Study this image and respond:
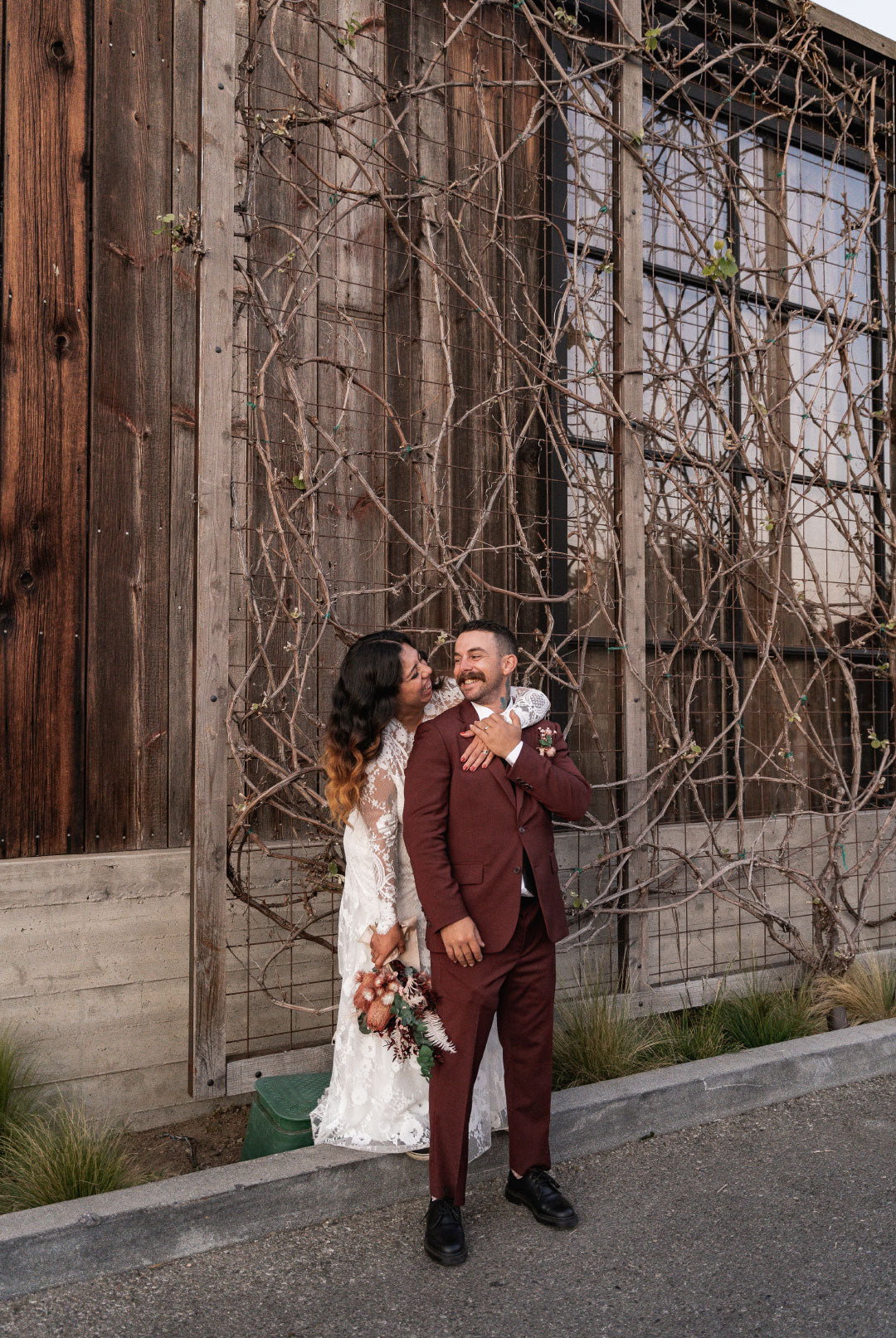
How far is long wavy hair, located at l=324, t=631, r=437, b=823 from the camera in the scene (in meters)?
3.04

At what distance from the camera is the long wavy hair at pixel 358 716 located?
3.04 metres

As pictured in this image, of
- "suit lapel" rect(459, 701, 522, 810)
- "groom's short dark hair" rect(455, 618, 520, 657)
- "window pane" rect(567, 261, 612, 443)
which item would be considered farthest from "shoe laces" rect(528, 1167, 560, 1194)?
"window pane" rect(567, 261, 612, 443)

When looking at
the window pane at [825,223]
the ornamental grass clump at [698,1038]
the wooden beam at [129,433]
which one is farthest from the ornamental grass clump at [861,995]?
the window pane at [825,223]

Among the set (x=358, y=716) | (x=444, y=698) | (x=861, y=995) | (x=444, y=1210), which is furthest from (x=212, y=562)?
(x=861, y=995)

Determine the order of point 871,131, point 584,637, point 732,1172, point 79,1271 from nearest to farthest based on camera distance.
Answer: point 79,1271
point 732,1172
point 584,637
point 871,131

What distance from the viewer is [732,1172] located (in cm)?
328

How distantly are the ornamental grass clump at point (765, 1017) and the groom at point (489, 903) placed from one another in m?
1.50

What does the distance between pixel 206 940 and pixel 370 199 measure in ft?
9.23

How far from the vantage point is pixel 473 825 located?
2.94 metres

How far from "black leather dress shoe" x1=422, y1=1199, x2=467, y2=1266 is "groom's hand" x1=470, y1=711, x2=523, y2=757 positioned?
1.22 meters

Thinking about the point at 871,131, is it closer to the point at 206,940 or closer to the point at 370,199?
the point at 370,199

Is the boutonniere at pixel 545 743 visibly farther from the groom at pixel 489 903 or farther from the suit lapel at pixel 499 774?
the suit lapel at pixel 499 774

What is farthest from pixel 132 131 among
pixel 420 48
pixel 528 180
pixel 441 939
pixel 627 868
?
pixel 627 868

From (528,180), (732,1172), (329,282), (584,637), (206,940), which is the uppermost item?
(528,180)
